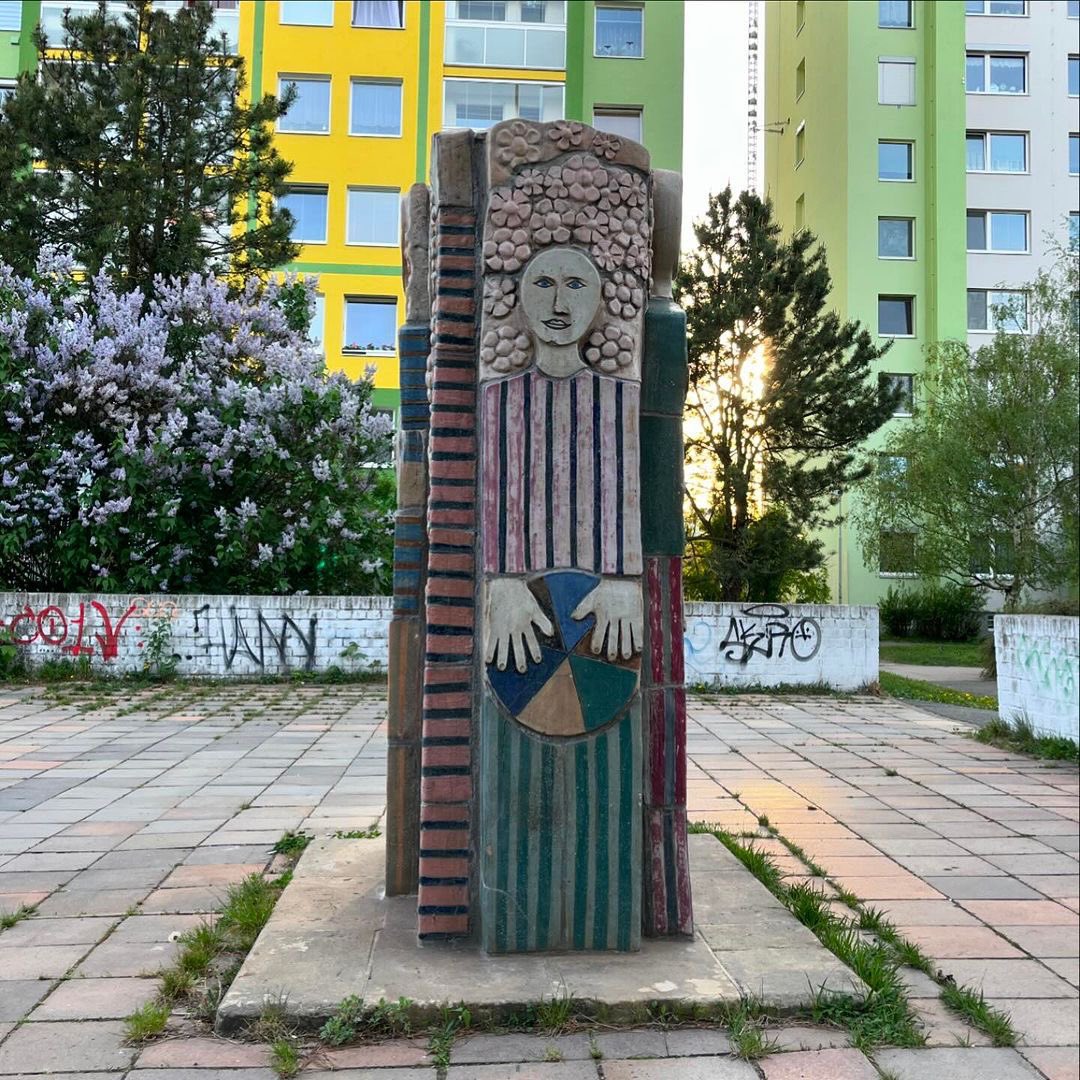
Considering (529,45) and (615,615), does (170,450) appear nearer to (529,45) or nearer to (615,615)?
(615,615)

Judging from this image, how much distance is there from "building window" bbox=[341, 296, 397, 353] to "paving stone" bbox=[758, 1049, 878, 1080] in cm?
2360

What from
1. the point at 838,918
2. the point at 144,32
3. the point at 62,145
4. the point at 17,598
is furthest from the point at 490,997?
the point at 144,32

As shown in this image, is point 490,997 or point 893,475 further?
point 893,475

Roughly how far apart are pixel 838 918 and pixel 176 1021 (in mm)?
2433

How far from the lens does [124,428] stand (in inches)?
495

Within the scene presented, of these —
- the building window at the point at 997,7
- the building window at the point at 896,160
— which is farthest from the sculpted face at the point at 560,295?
the building window at the point at 997,7

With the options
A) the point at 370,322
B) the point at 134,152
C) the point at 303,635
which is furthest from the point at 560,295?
the point at 370,322

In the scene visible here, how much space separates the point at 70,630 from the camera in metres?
12.2

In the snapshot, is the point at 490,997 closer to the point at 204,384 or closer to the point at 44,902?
the point at 44,902

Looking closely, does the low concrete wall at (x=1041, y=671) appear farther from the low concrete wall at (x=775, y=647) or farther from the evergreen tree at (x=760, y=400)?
the evergreen tree at (x=760, y=400)

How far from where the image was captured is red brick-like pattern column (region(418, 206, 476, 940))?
139 inches

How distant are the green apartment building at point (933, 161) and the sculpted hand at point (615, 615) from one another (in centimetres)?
2248

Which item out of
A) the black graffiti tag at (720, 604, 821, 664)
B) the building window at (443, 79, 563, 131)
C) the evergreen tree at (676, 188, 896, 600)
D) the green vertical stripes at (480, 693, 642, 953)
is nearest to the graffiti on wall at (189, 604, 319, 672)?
the black graffiti tag at (720, 604, 821, 664)

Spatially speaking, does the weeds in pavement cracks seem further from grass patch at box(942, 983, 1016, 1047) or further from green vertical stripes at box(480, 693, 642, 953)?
green vertical stripes at box(480, 693, 642, 953)
